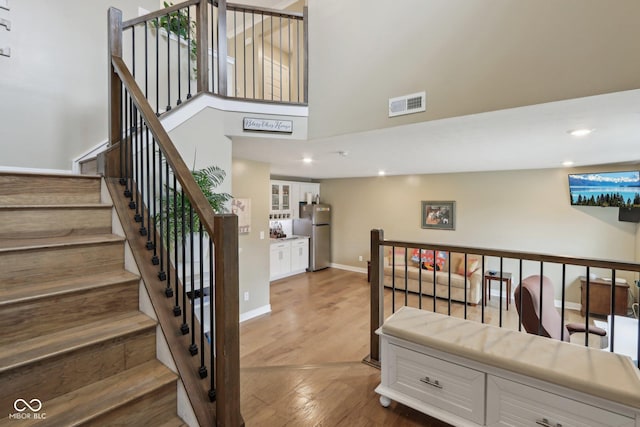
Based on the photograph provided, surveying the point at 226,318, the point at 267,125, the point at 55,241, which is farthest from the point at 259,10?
the point at 226,318

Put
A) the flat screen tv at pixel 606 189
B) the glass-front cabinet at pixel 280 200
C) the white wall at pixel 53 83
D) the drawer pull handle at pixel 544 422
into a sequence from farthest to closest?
the glass-front cabinet at pixel 280 200 → the flat screen tv at pixel 606 189 → the white wall at pixel 53 83 → the drawer pull handle at pixel 544 422

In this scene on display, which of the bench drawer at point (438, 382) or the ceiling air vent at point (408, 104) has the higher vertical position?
the ceiling air vent at point (408, 104)

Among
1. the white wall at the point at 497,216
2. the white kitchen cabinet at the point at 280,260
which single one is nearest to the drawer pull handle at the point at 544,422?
the white wall at the point at 497,216

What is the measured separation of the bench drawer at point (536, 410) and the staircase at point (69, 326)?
164 cm

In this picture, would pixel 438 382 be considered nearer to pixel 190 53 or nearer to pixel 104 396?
pixel 104 396

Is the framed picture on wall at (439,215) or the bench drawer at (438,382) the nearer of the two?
the bench drawer at (438,382)

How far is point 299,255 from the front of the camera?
22.7 ft

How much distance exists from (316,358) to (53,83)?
3.81 meters

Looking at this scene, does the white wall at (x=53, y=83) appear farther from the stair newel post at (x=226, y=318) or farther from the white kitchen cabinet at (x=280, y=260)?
the white kitchen cabinet at (x=280, y=260)

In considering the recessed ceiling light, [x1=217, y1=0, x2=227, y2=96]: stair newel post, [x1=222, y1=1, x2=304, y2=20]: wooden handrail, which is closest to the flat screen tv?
the recessed ceiling light

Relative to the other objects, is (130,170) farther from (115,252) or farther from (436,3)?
(436,3)

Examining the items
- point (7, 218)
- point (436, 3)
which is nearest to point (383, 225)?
point (436, 3)

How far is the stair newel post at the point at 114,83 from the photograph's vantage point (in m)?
2.05

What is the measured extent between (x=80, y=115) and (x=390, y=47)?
125 inches
